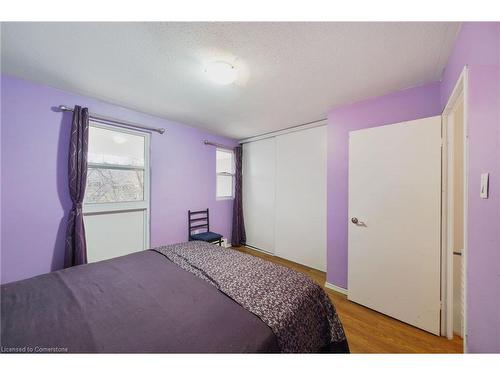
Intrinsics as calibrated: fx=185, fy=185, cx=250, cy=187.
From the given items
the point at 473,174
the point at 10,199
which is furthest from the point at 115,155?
the point at 473,174

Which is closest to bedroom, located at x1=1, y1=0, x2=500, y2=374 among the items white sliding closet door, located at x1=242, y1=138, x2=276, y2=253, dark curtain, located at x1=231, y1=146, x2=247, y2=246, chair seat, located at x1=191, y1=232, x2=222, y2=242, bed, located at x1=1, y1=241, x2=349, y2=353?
bed, located at x1=1, y1=241, x2=349, y2=353

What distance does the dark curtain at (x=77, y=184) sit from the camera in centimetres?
196

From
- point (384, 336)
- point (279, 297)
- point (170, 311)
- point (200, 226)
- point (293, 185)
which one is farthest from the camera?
point (200, 226)

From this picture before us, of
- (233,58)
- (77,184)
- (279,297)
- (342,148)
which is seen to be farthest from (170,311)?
(342,148)

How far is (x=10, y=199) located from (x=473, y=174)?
3476 millimetres

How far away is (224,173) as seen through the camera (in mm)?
3756

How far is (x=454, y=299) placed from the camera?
1.56 m

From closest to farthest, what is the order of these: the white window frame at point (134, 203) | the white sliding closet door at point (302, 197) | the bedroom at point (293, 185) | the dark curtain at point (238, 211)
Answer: the bedroom at point (293, 185), the white window frame at point (134, 203), the white sliding closet door at point (302, 197), the dark curtain at point (238, 211)

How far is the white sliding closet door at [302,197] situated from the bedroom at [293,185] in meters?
0.03

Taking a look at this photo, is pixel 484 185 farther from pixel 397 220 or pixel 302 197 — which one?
pixel 302 197

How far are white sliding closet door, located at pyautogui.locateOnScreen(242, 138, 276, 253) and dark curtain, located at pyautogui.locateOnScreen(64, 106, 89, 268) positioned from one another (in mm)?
2576

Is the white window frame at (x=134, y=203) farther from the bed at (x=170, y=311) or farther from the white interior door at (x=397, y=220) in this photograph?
the white interior door at (x=397, y=220)

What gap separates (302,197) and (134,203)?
8.19 ft

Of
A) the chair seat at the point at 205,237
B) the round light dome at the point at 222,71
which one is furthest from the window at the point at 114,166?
the round light dome at the point at 222,71
